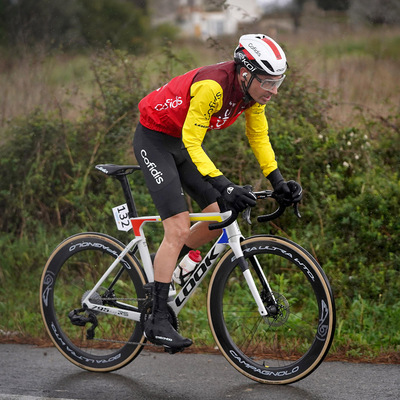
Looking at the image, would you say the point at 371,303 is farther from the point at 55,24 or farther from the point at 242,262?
the point at 55,24

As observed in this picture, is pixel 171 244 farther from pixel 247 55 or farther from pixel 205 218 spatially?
pixel 247 55

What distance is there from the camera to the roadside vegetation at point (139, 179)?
584cm

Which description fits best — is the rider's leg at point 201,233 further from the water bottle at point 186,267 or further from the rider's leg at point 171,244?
the rider's leg at point 171,244

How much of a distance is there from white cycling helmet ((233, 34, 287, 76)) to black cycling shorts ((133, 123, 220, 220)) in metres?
0.78

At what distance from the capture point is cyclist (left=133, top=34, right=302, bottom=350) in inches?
153

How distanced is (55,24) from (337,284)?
577cm

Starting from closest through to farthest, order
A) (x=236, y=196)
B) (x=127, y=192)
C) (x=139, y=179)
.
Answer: (x=236, y=196) → (x=127, y=192) → (x=139, y=179)

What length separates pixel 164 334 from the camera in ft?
13.7

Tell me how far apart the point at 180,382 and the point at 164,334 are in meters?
0.39

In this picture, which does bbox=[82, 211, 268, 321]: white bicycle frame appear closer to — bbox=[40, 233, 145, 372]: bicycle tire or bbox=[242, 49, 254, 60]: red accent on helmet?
bbox=[40, 233, 145, 372]: bicycle tire

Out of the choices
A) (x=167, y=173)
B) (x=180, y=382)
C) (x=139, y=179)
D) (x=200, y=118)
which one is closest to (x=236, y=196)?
(x=200, y=118)

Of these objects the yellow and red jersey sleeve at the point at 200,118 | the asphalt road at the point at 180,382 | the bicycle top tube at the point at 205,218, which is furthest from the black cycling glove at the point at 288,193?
the asphalt road at the point at 180,382

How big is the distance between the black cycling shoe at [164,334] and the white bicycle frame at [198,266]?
0.16 meters

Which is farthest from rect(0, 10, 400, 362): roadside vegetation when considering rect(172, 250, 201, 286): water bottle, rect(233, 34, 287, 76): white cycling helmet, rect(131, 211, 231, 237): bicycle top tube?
rect(233, 34, 287, 76): white cycling helmet
